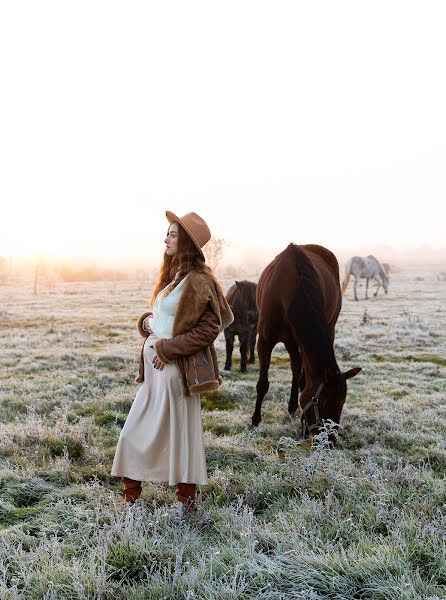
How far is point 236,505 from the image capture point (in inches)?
151

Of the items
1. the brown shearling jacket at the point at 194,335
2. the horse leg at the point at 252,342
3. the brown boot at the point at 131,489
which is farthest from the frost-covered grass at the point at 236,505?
the horse leg at the point at 252,342

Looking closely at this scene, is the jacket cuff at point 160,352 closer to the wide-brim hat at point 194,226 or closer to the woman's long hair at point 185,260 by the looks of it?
the woman's long hair at point 185,260

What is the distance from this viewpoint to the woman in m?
3.45

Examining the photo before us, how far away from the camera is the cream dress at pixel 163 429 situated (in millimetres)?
3465

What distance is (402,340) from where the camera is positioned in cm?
1296

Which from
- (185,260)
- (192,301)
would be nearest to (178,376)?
(192,301)

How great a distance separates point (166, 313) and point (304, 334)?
2.08m

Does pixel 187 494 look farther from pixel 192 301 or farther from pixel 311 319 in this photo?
pixel 311 319

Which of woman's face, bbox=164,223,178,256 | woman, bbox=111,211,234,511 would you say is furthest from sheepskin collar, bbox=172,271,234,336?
woman's face, bbox=164,223,178,256

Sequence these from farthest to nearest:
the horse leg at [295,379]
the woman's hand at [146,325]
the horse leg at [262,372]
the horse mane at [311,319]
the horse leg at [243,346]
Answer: the horse leg at [243,346]
the horse leg at [295,379]
the horse leg at [262,372]
the horse mane at [311,319]
the woman's hand at [146,325]

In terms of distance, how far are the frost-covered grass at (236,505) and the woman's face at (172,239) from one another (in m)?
1.77

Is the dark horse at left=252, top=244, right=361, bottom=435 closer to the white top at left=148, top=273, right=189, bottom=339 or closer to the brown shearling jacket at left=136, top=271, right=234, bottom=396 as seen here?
the brown shearling jacket at left=136, top=271, right=234, bottom=396

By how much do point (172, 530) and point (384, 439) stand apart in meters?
3.20

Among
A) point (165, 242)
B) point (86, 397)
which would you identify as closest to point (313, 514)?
point (165, 242)
